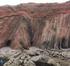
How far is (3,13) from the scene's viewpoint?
10289mm

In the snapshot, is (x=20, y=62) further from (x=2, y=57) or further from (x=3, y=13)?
(x=3, y=13)

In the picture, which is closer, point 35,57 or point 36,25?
point 35,57

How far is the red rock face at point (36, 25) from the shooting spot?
920 cm

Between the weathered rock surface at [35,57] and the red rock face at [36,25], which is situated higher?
the red rock face at [36,25]

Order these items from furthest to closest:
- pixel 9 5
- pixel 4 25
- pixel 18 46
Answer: pixel 9 5, pixel 4 25, pixel 18 46

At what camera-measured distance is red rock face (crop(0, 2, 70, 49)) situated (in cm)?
920

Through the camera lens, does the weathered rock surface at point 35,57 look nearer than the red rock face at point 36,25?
Yes

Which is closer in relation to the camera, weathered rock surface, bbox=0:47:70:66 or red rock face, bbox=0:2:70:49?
weathered rock surface, bbox=0:47:70:66

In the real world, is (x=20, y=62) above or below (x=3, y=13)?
below

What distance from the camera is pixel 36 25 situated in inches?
383

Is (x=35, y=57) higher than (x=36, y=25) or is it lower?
lower

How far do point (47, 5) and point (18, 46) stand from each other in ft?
6.78

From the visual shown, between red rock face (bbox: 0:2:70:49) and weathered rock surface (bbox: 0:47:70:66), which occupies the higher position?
red rock face (bbox: 0:2:70:49)

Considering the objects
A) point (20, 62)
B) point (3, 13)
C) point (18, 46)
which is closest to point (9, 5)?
point (3, 13)
